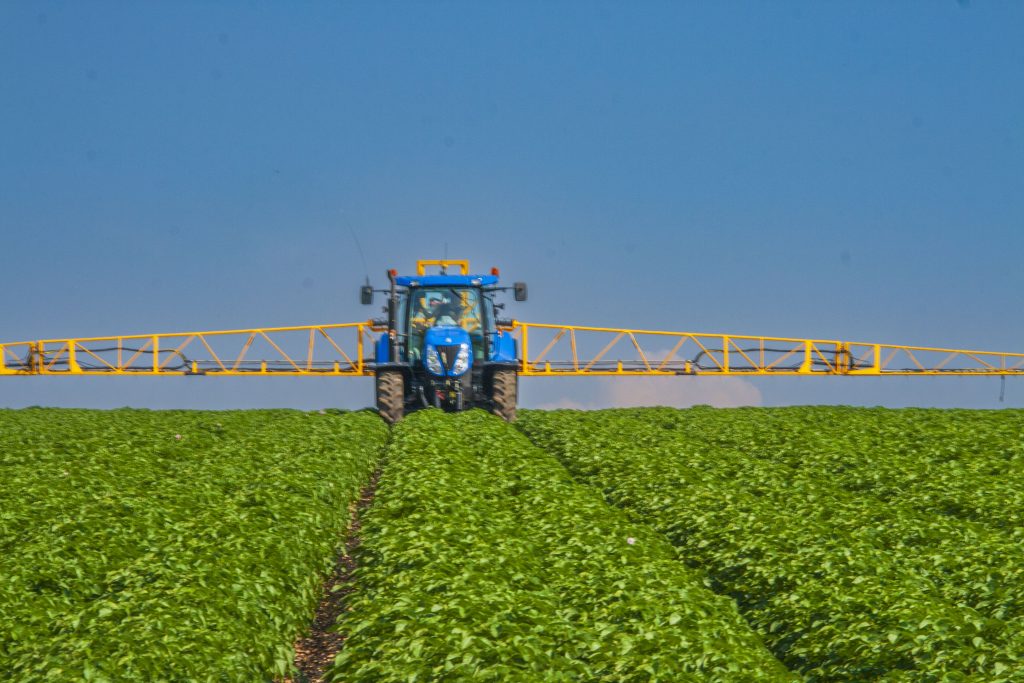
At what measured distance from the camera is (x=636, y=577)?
36.2 ft

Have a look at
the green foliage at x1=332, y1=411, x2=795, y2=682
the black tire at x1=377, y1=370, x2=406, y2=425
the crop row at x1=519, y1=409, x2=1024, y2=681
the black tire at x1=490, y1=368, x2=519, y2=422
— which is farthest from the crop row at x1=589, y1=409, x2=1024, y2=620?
the black tire at x1=377, y1=370, x2=406, y2=425

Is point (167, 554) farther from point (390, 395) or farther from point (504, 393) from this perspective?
point (504, 393)

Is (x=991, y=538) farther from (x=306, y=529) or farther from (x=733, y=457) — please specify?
(x=306, y=529)

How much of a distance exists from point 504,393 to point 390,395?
320 cm

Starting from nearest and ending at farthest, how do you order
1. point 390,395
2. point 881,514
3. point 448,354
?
point 881,514, point 448,354, point 390,395

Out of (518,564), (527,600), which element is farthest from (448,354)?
(527,600)

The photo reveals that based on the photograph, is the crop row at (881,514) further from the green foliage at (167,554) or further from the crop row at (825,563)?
the green foliage at (167,554)

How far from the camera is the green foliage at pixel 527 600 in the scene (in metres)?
8.52

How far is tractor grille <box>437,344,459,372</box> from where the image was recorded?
89.5 ft

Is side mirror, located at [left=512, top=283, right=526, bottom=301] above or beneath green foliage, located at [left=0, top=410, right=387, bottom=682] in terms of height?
above

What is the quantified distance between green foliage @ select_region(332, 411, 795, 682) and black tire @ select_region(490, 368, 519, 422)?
39.7ft

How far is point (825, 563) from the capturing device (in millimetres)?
11664

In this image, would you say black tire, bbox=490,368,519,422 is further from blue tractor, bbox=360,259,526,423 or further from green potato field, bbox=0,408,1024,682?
green potato field, bbox=0,408,1024,682

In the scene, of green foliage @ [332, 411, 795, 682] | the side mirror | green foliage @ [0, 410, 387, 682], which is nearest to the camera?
green foliage @ [332, 411, 795, 682]
